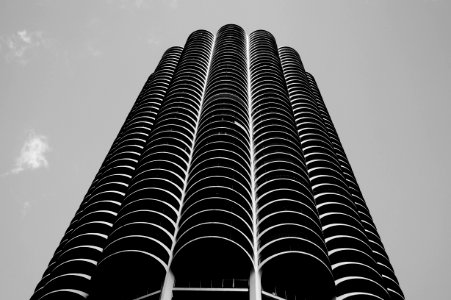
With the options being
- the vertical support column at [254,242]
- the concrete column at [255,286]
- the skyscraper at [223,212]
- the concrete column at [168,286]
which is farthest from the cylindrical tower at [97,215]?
the concrete column at [255,286]

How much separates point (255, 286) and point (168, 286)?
23.8 ft

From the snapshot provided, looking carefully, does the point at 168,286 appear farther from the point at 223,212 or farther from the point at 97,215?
the point at 97,215

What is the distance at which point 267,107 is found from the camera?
74.8 m

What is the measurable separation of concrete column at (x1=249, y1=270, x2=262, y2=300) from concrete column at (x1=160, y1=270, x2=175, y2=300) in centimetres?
663

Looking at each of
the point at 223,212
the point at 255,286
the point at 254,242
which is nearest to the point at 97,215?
the point at 223,212

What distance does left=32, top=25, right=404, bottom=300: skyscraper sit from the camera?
4900 cm

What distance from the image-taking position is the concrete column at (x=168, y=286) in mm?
45344

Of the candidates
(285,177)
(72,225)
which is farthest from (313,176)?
(72,225)

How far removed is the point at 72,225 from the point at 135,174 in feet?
31.4

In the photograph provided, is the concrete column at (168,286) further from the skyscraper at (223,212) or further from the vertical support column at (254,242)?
the vertical support column at (254,242)

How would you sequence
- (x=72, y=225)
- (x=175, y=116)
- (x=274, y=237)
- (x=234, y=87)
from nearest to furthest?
1. (x=274, y=237)
2. (x=72, y=225)
3. (x=175, y=116)
4. (x=234, y=87)

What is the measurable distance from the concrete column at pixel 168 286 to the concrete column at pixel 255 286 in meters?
6.63

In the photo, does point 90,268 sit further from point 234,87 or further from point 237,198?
point 234,87

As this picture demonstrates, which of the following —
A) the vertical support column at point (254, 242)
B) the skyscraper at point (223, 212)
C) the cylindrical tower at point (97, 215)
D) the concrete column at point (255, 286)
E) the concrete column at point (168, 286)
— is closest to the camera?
the concrete column at point (168, 286)
